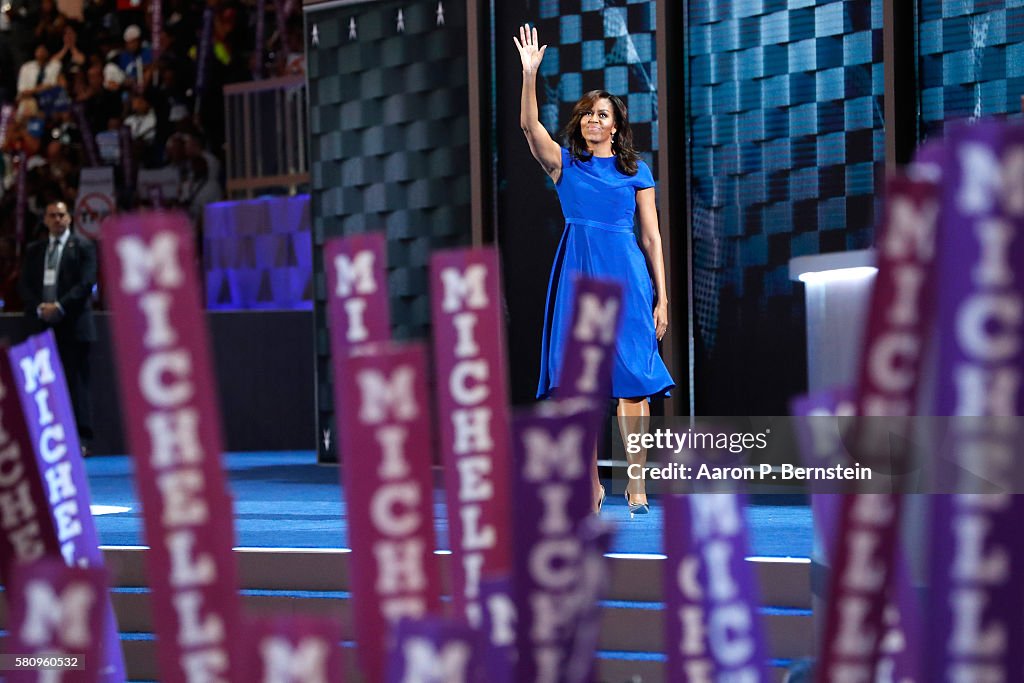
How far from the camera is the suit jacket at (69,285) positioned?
682 centimetres

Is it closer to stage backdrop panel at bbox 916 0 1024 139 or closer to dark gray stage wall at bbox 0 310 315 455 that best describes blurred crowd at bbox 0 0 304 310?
dark gray stage wall at bbox 0 310 315 455

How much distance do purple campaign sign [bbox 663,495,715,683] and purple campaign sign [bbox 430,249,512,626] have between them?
6 centimetres

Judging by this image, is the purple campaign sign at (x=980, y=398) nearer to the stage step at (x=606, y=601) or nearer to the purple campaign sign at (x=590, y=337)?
the purple campaign sign at (x=590, y=337)

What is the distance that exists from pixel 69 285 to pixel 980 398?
6.68m

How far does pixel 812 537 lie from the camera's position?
3625mm

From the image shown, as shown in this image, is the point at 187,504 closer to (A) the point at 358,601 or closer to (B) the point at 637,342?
(A) the point at 358,601

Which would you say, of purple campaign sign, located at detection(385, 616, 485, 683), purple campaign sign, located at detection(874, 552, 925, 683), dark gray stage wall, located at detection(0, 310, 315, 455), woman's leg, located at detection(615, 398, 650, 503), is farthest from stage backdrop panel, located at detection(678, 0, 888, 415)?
purple campaign sign, located at detection(385, 616, 485, 683)

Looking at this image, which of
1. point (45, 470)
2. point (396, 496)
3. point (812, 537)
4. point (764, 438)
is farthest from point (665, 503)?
point (764, 438)

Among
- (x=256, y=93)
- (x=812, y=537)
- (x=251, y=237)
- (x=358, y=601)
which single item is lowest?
(x=812, y=537)

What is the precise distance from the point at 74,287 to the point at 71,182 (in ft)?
8.69

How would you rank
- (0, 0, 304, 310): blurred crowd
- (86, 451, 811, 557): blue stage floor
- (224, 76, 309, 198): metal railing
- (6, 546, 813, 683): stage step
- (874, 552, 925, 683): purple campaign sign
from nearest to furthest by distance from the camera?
(874, 552, 925, 683): purple campaign sign < (6, 546, 813, 683): stage step < (86, 451, 811, 557): blue stage floor < (224, 76, 309, 198): metal railing < (0, 0, 304, 310): blurred crowd

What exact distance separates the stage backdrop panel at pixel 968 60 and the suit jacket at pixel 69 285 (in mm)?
3680

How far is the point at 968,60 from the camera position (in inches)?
192

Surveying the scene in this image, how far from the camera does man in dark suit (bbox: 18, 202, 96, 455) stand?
6.81 meters
